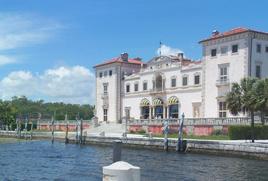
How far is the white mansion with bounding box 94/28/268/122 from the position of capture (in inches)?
2574

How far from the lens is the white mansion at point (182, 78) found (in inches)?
2574

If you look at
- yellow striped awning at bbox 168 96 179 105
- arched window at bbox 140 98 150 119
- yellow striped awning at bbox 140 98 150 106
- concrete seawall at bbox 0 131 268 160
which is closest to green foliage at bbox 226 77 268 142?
concrete seawall at bbox 0 131 268 160

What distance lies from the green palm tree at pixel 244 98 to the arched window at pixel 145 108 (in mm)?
37249

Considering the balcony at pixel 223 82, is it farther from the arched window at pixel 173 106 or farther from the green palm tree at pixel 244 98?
the green palm tree at pixel 244 98

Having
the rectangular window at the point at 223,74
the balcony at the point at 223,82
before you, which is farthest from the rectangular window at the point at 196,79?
the rectangular window at the point at 223,74

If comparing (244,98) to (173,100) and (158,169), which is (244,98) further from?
(173,100)

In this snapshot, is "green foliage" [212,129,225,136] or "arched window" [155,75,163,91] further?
"arched window" [155,75,163,91]

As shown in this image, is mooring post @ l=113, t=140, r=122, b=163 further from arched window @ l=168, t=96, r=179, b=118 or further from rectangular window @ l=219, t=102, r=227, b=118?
arched window @ l=168, t=96, r=179, b=118

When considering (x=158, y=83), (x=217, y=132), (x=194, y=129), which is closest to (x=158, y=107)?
(x=158, y=83)

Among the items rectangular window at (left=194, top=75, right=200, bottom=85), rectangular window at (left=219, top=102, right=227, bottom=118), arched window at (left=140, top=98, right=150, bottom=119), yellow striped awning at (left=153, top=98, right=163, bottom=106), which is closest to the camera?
rectangular window at (left=219, top=102, right=227, bottom=118)

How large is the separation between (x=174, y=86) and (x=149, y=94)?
264 inches

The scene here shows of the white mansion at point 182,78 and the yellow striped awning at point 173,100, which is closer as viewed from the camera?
the white mansion at point 182,78

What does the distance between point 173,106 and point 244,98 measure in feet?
107

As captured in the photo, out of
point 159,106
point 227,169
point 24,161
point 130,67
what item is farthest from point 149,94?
point 227,169
